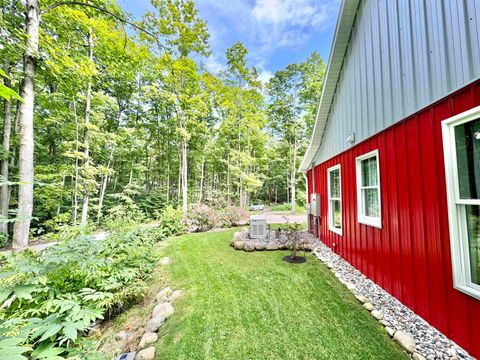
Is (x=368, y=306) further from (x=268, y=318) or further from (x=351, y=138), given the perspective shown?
(x=351, y=138)

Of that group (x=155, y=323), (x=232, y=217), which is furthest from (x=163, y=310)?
(x=232, y=217)

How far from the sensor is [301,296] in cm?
305

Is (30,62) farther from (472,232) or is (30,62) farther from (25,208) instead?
(472,232)

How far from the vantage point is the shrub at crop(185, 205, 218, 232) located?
28.2 ft

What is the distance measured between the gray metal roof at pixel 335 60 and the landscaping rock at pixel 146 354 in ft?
19.2

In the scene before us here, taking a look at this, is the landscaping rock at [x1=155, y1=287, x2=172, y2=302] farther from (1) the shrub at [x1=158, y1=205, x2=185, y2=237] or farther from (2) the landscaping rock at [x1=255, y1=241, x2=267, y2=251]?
(1) the shrub at [x1=158, y1=205, x2=185, y2=237]

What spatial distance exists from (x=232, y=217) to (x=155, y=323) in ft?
22.5

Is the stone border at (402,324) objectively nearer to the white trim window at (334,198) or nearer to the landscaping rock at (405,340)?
the landscaping rock at (405,340)

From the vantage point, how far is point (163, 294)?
3312mm

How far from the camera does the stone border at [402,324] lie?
1.91 m

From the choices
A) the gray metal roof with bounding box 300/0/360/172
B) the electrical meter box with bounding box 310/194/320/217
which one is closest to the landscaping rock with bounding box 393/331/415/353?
the electrical meter box with bounding box 310/194/320/217

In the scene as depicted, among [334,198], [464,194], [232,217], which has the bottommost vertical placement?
[232,217]

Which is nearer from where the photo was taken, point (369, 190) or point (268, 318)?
point (268, 318)

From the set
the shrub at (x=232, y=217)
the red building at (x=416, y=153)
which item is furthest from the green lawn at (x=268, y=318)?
the shrub at (x=232, y=217)
